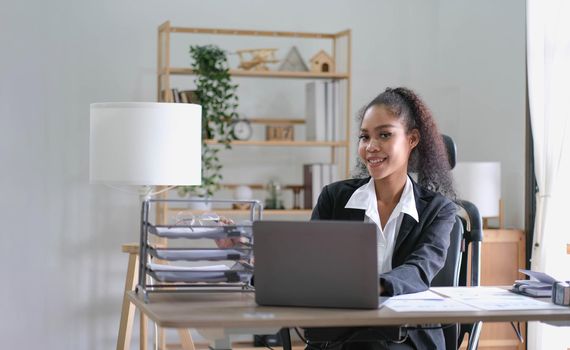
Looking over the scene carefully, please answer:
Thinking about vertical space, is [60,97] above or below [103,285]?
above

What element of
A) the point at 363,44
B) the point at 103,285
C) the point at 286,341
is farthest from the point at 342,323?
the point at 363,44

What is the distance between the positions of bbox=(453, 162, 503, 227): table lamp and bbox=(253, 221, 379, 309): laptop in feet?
9.33

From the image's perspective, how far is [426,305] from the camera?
7.57ft

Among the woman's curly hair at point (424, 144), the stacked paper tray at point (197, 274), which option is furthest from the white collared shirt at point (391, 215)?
the stacked paper tray at point (197, 274)

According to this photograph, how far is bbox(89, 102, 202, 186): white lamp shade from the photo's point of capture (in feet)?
11.9

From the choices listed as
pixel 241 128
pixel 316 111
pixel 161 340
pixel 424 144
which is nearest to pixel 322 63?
pixel 316 111

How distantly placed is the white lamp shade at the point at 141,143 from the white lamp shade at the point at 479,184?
1865 millimetres

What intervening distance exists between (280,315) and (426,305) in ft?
1.34

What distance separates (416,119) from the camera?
3.05 m

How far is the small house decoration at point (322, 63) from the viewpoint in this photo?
17.2ft

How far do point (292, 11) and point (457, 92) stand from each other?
3.71ft

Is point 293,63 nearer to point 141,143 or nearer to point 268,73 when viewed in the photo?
point 268,73

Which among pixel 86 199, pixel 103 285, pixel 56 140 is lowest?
pixel 103 285

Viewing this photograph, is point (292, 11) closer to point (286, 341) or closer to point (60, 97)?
point (60, 97)
